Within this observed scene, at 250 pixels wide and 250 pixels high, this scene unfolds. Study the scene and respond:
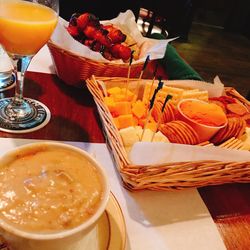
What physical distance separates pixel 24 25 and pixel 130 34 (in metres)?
0.64

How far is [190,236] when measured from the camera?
0.59m

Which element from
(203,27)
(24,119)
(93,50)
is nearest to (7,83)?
(24,119)

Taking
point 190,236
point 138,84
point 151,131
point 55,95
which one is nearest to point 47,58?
point 55,95

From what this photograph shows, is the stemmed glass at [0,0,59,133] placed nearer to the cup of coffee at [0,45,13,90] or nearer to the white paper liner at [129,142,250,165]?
the cup of coffee at [0,45,13,90]

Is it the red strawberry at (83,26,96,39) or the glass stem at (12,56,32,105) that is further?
the red strawberry at (83,26,96,39)

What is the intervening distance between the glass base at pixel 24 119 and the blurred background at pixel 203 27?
105 cm

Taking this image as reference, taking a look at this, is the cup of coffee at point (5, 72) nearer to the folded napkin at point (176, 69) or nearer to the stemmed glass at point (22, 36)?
the stemmed glass at point (22, 36)

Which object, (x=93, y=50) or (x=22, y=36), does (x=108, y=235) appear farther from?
(x=93, y=50)

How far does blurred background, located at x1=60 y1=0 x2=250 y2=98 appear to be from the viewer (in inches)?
102

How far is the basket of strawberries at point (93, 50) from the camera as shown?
911 mm

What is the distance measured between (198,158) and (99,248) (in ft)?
1.01

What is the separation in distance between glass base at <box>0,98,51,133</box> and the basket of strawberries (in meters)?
0.17

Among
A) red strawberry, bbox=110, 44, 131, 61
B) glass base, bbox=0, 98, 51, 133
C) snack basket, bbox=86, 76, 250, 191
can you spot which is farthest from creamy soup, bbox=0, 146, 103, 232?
red strawberry, bbox=110, 44, 131, 61

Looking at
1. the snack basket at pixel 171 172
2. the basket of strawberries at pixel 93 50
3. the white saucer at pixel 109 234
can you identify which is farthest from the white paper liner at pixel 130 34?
the white saucer at pixel 109 234
